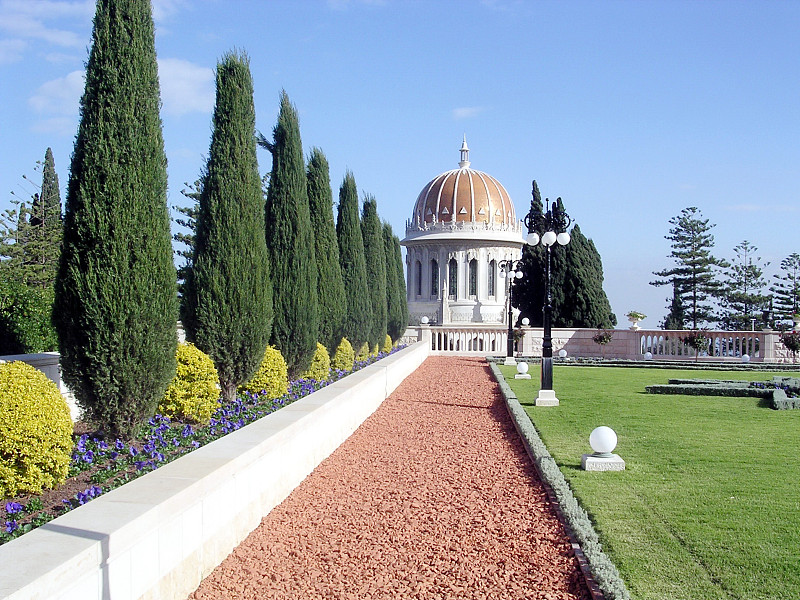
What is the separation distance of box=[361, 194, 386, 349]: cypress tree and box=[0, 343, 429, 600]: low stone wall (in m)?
15.9

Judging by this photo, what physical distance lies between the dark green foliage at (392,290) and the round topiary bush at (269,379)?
59.0 ft

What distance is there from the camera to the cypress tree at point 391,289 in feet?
99.6

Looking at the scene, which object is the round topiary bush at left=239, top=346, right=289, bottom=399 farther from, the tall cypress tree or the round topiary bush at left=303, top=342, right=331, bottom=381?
the tall cypress tree

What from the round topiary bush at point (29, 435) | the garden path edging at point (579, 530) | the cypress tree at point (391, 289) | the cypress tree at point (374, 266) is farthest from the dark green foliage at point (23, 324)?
the cypress tree at point (391, 289)

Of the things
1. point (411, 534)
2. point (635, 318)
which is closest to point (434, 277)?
point (635, 318)

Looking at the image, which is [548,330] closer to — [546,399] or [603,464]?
[546,399]

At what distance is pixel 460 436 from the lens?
408 inches

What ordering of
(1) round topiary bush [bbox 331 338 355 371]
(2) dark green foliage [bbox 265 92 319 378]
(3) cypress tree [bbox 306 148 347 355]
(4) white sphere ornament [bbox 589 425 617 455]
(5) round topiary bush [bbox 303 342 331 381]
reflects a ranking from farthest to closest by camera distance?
(1) round topiary bush [bbox 331 338 355 371] → (3) cypress tree [bbox 306 148 347 355] → (5) round topiary bush [bbox 303 342 331 381] → (2) dark green foliage [bbox 265 92 319 378] → (4) white sphere ornament [bbox 589 425 617 455]

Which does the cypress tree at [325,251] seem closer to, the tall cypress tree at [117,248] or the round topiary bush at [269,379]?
the round topiary bush at [269,379]

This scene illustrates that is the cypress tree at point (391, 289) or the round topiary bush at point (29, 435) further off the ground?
the cypress tree at point (391, 289)

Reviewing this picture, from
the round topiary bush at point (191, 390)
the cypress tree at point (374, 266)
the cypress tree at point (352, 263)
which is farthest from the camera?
the cypress tree at point (374, 266)

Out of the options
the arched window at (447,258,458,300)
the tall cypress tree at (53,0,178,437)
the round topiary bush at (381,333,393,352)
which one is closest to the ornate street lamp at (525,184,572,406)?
the tall cypress tree at (53,0,178,437)

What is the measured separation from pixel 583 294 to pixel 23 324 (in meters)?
39.1

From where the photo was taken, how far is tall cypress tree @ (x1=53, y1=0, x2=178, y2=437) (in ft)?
23.9
